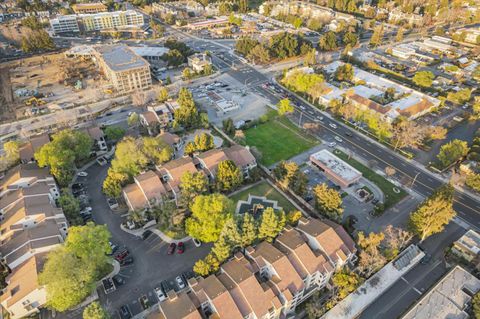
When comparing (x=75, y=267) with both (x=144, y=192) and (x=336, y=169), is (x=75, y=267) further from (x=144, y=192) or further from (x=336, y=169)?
(x=336, y=169)

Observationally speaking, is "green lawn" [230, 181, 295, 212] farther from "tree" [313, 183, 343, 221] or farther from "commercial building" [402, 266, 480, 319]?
"commercial building" [402, 266, 480, 319]

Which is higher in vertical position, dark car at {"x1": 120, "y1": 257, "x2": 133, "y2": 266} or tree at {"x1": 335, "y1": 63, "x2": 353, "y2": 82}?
tree at {"x1": 335, "y1": 63, "x2": 353, "y2": 82}

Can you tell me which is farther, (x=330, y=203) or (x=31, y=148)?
(x=31, y=148)

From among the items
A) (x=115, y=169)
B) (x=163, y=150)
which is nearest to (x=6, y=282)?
(x=115, y=169)

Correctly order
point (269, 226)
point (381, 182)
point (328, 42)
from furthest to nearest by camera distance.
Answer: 1. point (328, 42)
2. point (381, 182)
3. point (269, 226)

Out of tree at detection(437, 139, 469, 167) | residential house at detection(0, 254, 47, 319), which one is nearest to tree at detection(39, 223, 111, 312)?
residential house at detection(0, 254, 47, 319)

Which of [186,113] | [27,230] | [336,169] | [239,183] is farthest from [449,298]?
[27,230]

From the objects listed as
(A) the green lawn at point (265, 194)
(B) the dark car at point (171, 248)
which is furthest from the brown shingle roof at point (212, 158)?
(B) the dark car at point (171, 248)

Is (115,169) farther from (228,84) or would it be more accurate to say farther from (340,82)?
(340,82)
